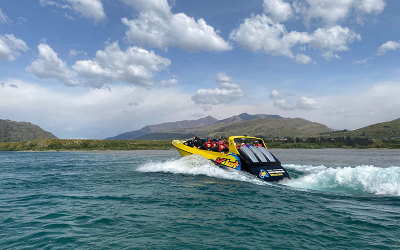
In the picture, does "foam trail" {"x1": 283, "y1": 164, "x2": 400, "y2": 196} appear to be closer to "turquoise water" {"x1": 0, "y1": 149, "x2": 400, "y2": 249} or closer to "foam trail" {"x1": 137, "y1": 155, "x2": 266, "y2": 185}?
"turquoise water" {"x1": 0, "y1": 149, "x2": 400, "y2": 249}

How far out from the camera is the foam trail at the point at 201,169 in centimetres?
1765

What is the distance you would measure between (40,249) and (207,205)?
6.18m

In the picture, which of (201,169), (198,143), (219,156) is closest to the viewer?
(201,169)

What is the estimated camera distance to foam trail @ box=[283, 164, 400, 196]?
14086 mm

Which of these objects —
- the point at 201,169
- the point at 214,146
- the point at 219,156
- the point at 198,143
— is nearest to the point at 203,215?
the point at 201,169

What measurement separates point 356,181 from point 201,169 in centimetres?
1132

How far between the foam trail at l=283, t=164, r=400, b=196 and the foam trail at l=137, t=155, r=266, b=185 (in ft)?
9.83

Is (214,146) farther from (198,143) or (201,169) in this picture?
(201,169)

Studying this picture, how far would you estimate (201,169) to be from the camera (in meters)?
21.2

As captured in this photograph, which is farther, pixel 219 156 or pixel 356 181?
pixel 219 156

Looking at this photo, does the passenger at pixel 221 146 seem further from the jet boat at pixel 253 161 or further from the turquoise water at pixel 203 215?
the turquoise water at pixel 203 215

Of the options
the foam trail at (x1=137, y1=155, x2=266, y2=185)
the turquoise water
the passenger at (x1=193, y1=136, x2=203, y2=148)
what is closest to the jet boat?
the foam trail at (x1=137, y1=155, x2=266, y2=185)

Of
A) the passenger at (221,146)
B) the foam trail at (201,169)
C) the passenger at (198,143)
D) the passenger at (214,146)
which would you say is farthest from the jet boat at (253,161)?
the passenger at (198,143)

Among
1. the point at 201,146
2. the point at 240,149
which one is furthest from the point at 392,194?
the point at 201,146
